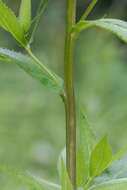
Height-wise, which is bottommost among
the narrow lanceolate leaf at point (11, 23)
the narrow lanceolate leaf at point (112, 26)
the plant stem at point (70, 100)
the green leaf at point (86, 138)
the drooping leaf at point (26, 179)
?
the drooping leaf at point (26, 179)

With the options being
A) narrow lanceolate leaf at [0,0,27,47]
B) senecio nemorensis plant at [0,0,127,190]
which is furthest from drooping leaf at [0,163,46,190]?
narrow lanceolate leaf at [0,0,27,47]

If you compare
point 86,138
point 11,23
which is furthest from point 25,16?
point 86,138

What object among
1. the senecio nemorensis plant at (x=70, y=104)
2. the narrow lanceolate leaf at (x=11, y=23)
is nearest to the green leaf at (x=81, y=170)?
the senecio nemorensis plant at (x=70, y=104)

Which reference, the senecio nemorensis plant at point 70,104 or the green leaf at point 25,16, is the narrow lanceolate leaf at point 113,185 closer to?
the senecio nemorensis plant at point 70,104

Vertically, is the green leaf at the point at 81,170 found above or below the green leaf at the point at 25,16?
below

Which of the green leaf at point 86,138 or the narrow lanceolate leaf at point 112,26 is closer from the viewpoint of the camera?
the narrow lanceolate leaf at point 112,26
